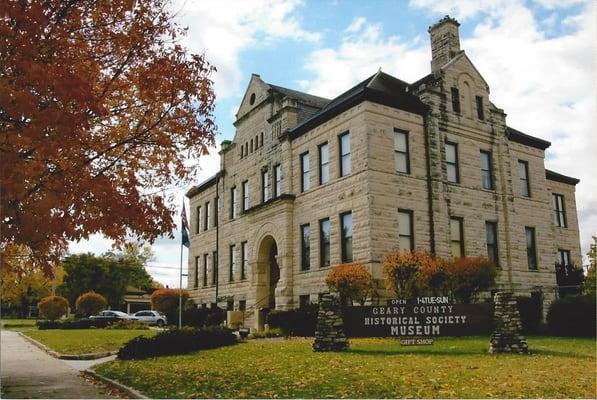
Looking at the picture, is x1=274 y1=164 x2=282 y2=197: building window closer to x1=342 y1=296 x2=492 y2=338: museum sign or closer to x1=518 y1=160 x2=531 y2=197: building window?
x1=518 y1=160 x2=531 y2=197: building window

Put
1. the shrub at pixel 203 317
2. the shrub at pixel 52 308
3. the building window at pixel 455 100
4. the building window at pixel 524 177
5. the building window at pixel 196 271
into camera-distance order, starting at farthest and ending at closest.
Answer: the shrub at pixel 52 308
the building window at pixel 196 271
the shrub at pixel 203 317
the building window at pixel 524 177
the building window at pixel 455 100

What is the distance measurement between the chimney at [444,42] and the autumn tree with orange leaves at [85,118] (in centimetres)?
2083

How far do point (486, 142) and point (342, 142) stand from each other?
27.9 feet

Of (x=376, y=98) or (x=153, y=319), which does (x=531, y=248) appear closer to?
(x=376, y=98)

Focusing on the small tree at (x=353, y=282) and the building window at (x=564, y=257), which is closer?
the small tree at (x=353, y=282)

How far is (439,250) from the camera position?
25375mm

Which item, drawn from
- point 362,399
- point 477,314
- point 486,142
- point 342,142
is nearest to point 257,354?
point 477,314

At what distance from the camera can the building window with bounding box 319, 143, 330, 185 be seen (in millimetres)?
Answer: 27188

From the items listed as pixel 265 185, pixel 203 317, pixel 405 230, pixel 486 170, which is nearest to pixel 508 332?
pixel 405 230

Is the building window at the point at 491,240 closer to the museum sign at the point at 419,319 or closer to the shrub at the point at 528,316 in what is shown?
the shrub at the point at 528,316

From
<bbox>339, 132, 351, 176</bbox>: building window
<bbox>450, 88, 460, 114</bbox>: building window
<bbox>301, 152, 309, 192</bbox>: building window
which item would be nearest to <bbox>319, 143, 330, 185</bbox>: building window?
<bbox>339, 132, 351, 176</bbox>: building window

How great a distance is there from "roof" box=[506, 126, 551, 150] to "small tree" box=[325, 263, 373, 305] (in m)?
14.0

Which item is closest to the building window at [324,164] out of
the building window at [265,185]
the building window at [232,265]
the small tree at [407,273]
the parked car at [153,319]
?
the building window at [265,185]

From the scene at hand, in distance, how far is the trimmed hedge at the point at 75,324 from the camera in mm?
39562
